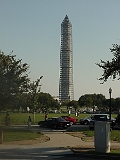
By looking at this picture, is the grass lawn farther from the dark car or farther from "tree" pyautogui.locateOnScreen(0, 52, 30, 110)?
the dark car

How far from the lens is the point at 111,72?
2736 cm

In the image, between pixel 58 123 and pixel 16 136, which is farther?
pixel 58 123

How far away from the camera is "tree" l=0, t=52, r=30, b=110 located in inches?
836

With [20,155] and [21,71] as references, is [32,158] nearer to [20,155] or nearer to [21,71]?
[20,155]

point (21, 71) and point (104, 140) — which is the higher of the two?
point (21, 71)

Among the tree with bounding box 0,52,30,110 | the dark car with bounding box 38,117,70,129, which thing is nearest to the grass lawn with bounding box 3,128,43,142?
the tree with bounding box 0,52,30,110

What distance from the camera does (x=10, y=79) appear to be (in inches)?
883

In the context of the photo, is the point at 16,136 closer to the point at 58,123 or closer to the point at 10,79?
the point at 10,79

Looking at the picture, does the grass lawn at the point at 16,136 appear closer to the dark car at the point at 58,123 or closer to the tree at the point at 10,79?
the tree at the point at 10,79

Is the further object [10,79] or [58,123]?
[58,123]

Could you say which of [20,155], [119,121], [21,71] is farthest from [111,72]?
[20,155]

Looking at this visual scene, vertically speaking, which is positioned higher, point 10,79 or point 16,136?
point 10,79

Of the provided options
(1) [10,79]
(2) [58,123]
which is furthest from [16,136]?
(2) [58,123]

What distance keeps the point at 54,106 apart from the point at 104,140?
112352mm
